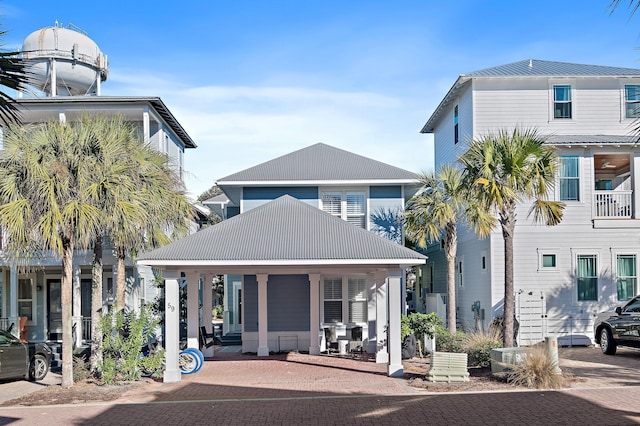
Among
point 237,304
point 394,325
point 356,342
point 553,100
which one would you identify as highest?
point 553,100

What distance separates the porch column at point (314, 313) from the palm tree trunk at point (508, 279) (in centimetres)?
660

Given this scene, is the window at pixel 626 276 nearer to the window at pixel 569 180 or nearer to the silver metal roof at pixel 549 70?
the window at pixel 569 180

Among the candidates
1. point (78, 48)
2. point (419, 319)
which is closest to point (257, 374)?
point (419, 319)

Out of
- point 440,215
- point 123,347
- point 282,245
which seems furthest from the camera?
point 440,215

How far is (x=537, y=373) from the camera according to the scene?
13.8 meters

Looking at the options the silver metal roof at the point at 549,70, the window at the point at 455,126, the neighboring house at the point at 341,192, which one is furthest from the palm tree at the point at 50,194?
the window at the point at 455,126

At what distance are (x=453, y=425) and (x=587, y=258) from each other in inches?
537

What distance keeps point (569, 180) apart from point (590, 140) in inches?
59.2

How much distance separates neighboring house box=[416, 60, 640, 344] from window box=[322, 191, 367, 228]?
4263 millimetres

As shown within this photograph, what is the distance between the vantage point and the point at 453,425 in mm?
10617

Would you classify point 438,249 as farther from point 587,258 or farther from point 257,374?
point 257,374

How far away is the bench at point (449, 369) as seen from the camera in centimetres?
1450

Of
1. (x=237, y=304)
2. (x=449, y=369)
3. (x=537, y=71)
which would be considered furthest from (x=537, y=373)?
(x=237, y=304)

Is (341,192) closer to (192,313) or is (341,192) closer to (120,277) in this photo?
(192,313)
